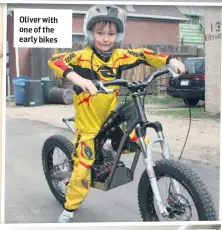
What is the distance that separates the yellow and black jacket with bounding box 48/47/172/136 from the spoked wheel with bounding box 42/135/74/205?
30cm

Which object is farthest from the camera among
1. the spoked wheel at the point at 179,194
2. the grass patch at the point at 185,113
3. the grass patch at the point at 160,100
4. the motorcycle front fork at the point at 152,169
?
the grass patch at the point at 185,113

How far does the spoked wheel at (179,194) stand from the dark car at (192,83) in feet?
2.31

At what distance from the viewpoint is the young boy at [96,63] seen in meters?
3.00

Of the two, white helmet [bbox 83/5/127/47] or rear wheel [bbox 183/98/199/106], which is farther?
rear wheel [bbox 183/98/199/106]

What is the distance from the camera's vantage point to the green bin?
131 inches

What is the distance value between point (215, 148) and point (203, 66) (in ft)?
2.05

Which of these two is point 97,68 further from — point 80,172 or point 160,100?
point 80,172

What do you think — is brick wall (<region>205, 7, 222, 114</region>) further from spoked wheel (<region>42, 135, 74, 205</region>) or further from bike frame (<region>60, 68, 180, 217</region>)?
spoked wheel (<region>42, 135, 74, 205</region>)

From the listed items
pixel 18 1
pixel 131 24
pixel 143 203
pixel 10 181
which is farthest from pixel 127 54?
pixel 10 181

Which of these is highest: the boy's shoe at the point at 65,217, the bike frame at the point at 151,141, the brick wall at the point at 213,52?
the brick wall at the point at 213,52

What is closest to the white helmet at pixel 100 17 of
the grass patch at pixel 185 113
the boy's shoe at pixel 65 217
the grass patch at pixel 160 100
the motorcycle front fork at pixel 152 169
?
the grass patch at pixel 160 100

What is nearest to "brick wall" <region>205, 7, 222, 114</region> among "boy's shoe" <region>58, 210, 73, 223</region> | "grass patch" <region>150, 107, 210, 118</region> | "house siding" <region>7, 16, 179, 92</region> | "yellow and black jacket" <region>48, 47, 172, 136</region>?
"grass patch" <region>150, 107, 210, 118</region>

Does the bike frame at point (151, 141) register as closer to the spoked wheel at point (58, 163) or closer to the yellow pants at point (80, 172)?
the yellow pants at point (80, 172)

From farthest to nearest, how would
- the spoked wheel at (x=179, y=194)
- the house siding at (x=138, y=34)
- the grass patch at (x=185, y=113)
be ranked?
the grass patch at (x=185, y=113) → the house siding at (x=138, y=34) → the spoked wheel at (x=179, y=194)
